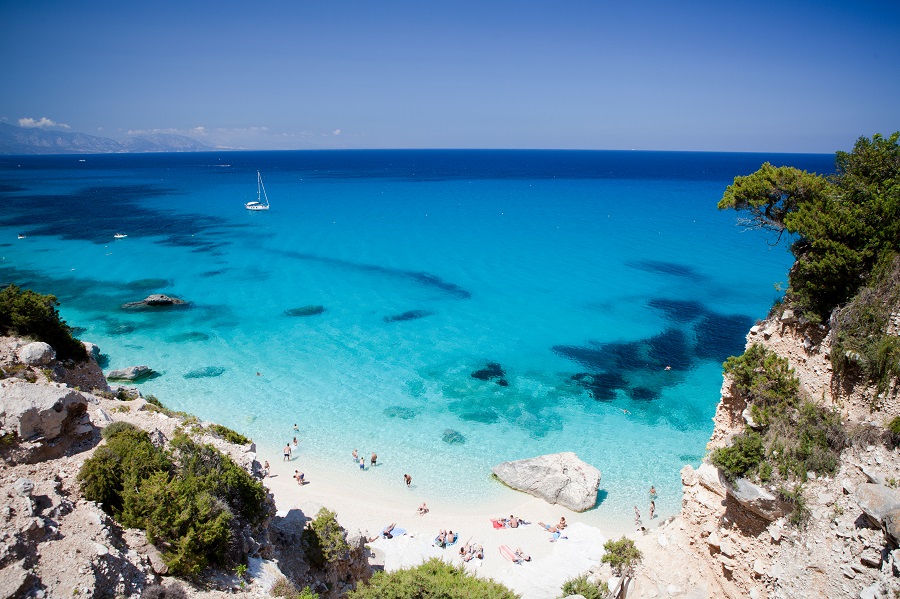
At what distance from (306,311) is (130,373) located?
15455 mm

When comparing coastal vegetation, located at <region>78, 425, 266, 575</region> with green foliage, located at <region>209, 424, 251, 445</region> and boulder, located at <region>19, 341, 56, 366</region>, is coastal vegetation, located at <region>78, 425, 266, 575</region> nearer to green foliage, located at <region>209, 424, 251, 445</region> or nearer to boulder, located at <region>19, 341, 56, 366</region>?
green foliage, located at <region>209, 424, 251, 445</region>

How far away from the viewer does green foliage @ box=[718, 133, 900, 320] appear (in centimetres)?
1336

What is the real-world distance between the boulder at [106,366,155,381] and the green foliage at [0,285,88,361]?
50.2ft

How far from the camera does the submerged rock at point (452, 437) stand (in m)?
27.5

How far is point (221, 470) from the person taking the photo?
12.7 metres

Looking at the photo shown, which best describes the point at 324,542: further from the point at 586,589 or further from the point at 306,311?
the point at 306,311

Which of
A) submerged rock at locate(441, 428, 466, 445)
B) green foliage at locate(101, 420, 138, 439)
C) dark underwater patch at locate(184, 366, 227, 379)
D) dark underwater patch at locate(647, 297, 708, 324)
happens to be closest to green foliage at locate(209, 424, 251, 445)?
green foliage at locate(101, 420, 138, 439)

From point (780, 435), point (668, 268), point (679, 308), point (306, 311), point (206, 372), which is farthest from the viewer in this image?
point (668, 268)

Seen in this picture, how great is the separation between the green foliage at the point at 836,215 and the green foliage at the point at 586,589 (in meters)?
9.97

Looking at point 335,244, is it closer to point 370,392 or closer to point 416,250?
point 416,250

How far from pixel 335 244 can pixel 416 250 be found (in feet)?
39.0

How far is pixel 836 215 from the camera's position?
46.0 feet

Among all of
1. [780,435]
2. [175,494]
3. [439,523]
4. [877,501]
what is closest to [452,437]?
[439,523]

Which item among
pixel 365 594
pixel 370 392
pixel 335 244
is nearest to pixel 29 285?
pixel 335 244
